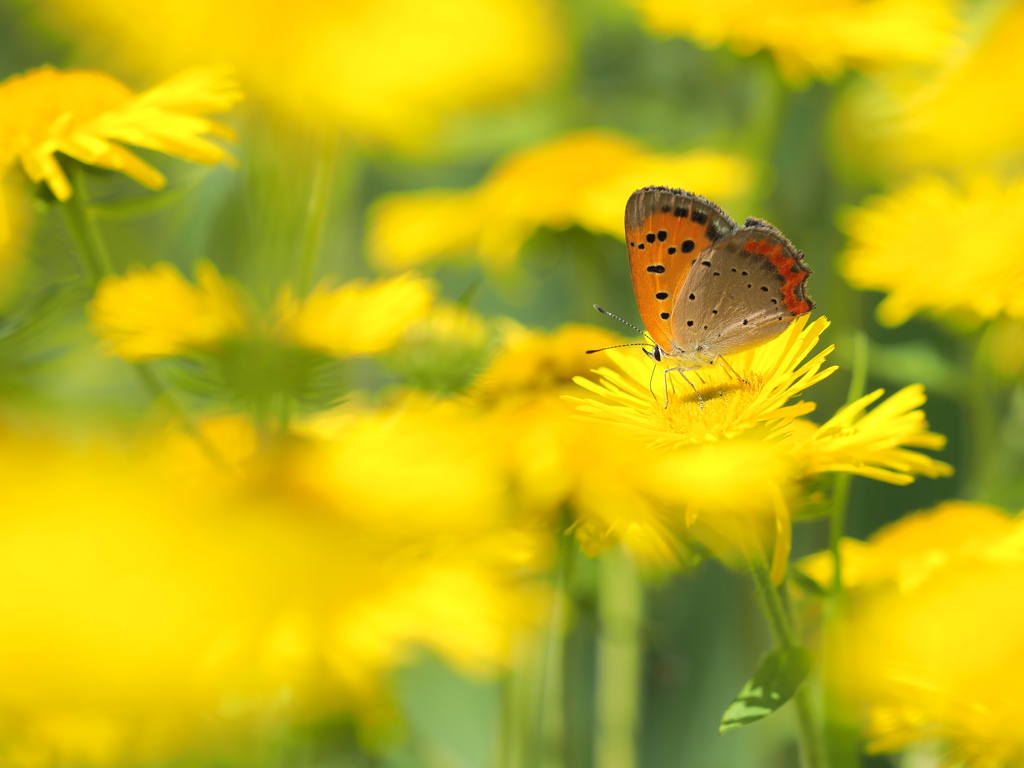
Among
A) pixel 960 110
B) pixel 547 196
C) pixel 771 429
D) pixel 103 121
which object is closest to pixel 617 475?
pixel 771 429

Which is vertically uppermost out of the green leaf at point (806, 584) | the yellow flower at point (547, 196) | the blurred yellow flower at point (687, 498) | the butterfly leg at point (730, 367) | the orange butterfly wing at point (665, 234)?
the yellow flower at point (547, 196)

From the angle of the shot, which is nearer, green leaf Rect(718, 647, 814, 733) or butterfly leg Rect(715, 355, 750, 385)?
green leaf Rect(718, 647, 814, 733)

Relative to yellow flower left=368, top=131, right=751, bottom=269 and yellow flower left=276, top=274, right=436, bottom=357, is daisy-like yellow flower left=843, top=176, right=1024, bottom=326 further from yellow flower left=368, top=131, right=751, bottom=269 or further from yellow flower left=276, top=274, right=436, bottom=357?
yellow flower left=276, top=274, right=436, bottom=357

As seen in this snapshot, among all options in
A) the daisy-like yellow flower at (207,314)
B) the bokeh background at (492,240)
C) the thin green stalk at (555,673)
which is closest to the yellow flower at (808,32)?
the bokeh background at (492,240)

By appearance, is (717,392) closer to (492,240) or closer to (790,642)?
(790,642)

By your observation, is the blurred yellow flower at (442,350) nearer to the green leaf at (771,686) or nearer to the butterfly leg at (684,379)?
the butterfly leg at (684,379)

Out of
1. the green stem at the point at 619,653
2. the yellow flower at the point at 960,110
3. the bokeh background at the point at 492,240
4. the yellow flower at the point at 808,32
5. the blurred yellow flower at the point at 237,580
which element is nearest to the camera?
the blurred yellow flower at the point at 237,580

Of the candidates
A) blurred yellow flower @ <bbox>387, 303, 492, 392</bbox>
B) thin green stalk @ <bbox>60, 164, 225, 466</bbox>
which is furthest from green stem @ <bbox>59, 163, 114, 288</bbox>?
blurred yellow flower @ <bbox>387, 303, 492, 392</bbox>
